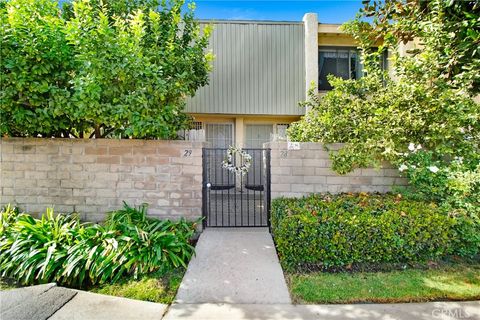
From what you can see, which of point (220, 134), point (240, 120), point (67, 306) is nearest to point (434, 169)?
point (67, 306)

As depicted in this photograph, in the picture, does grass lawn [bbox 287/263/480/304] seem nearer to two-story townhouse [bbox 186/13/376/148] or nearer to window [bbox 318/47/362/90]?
two-story townhouse [bbox 186/13/376/148]

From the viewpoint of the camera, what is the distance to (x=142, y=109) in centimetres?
394

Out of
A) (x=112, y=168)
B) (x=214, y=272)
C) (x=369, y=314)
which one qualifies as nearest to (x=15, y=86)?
(x=112, y=168)

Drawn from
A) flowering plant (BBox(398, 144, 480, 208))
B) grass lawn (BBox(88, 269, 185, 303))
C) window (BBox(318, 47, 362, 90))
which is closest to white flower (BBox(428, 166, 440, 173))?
flowering plant (BBox(398, 144, 480, 208))

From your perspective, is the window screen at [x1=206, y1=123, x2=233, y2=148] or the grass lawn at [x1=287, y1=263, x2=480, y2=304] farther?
the window screen at [x1=206, y1=123, x2=233, y2=148]

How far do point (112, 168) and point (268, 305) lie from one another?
11.5ft

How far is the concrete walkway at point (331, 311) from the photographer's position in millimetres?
2521

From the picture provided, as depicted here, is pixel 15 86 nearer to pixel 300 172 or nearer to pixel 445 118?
pixel 300 172

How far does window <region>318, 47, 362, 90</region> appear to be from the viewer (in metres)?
9.26

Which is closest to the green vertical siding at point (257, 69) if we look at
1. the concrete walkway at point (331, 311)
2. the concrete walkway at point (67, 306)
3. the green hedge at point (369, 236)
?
the green hedge at point (369, 236)

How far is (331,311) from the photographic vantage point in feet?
8.61

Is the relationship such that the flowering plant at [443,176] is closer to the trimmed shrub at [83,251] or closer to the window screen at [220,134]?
the trimmed shrub at [83,251]

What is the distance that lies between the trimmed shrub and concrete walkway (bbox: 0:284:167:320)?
0.27 meters

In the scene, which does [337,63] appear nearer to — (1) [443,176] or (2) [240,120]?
(2) [240,120]
